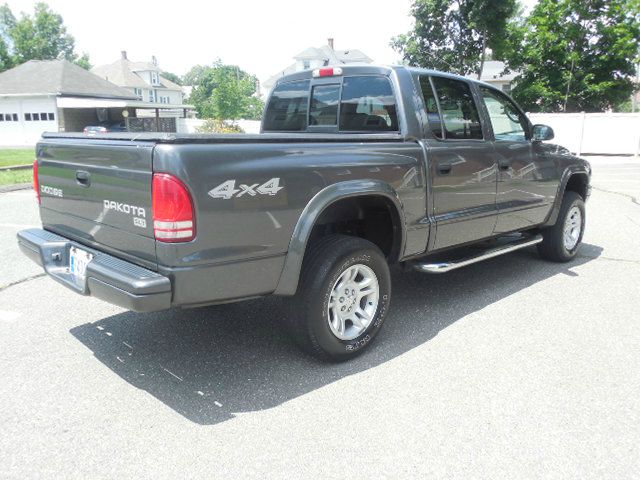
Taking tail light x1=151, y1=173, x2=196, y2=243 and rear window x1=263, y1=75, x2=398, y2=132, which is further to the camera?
rear window x1=263, y1=75, x2=398, y2=132

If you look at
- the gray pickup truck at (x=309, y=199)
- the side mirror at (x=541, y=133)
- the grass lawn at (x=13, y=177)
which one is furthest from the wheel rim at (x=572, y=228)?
the grass lawn at (x=13, y=177)

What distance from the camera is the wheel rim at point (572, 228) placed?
5984 millimetres

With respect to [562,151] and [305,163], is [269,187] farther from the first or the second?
[562,151]

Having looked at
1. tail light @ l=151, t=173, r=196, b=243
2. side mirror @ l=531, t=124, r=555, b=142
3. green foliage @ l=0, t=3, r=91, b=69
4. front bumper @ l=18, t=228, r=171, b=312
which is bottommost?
front bumper @ l=18, t=228, r=171, b=312

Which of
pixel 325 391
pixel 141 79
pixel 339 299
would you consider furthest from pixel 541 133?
pixel 141 79

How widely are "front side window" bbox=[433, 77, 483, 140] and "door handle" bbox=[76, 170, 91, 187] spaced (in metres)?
2.60

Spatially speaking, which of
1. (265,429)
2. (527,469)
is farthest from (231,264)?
(527,469)

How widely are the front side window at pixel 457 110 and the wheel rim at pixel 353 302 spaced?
1.38 metres

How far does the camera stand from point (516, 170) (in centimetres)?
491

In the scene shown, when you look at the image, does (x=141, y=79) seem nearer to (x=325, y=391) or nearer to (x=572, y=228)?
(x=572, y=228)

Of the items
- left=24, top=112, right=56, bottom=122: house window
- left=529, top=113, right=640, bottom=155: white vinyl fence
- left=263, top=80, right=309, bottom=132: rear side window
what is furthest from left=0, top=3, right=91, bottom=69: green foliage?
left=263, top=80, right=309, bottom=132: rear side window

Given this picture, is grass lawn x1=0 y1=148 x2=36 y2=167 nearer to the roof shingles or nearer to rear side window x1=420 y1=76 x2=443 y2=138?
the roof shingles

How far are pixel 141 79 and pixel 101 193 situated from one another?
229 ft

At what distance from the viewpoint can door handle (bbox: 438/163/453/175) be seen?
4.02 metres
